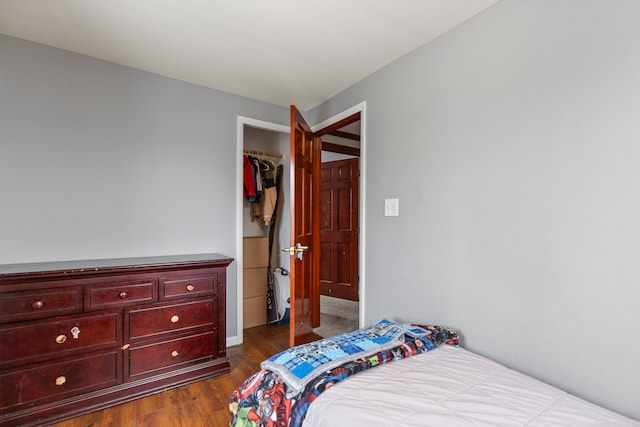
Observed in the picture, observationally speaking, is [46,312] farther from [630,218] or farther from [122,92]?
[630,218]

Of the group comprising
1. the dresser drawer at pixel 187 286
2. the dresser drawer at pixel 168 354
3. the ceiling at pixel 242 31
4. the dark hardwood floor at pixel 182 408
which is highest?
the ceiling at pixel 242 31

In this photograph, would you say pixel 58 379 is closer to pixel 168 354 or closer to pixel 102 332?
pixel 102 332

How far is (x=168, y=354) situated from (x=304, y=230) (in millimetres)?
1384

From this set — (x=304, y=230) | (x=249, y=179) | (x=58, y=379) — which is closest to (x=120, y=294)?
(x=58, y=379)

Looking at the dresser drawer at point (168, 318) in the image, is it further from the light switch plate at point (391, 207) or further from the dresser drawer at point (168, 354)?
the light switch plate at point (391, 207)

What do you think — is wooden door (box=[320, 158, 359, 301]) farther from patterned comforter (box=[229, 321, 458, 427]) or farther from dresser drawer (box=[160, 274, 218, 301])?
patterned comforter (box=[229, 321, 458, 427])

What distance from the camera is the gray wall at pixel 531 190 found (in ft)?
3.83

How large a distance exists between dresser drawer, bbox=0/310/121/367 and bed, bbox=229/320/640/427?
3.77ft

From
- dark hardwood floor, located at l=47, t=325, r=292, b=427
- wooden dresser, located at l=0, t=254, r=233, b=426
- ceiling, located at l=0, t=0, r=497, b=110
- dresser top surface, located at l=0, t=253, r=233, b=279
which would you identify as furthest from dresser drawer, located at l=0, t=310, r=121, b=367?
ceiling, located at l=0, t=0, r=497, b=110

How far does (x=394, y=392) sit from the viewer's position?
3.67ft

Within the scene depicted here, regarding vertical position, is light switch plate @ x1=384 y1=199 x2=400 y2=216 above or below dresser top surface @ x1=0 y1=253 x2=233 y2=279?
above

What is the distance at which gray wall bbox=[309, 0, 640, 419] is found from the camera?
1166mm

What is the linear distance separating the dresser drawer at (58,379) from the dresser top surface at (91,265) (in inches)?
21.6

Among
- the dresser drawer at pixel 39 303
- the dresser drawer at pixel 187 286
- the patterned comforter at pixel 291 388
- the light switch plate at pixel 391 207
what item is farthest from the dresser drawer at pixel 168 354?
the light switch plate at pixel 391 207
